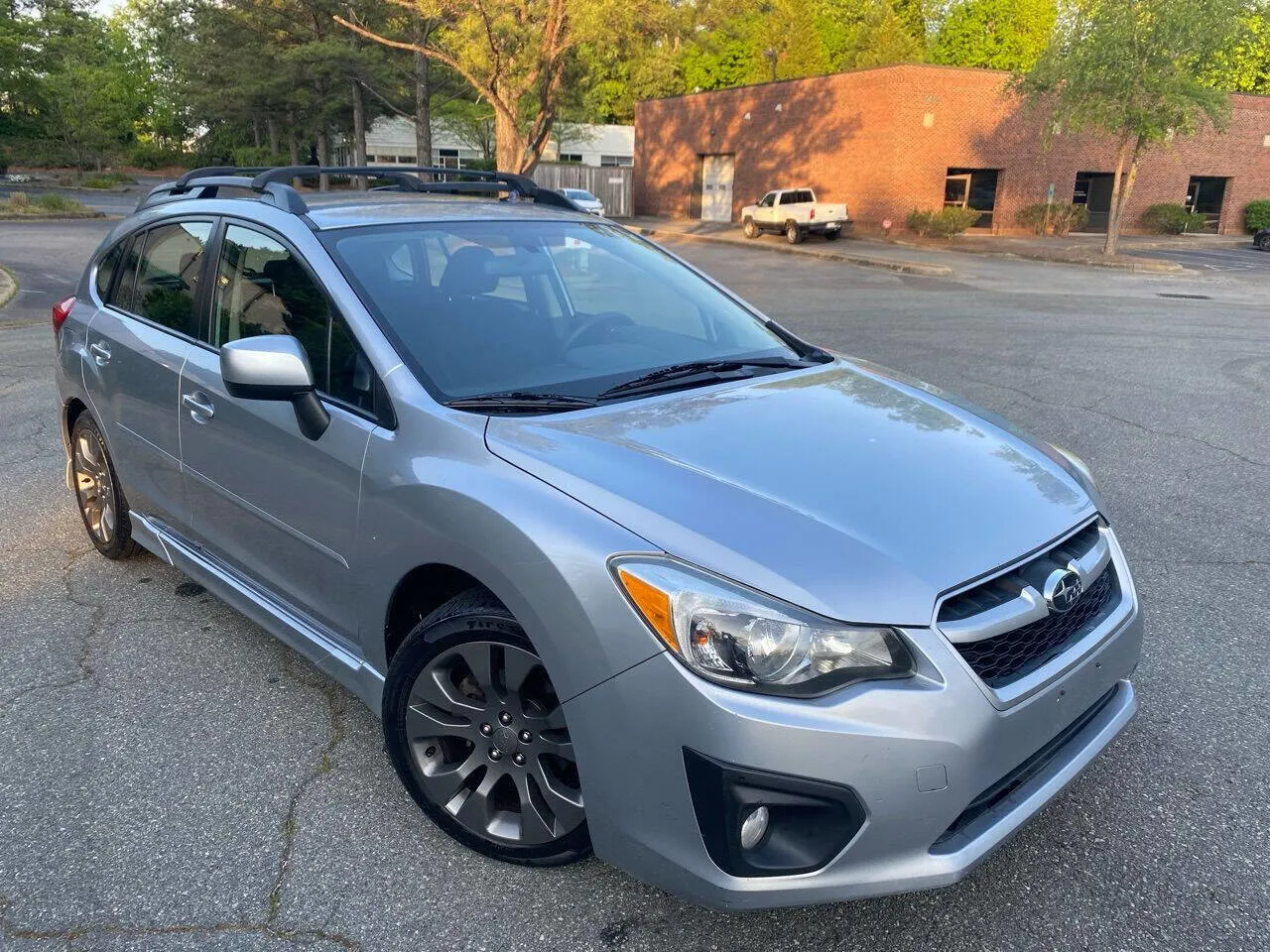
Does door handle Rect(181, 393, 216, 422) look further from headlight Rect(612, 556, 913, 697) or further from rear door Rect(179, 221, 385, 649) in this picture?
headlight Rect(612, 556, 913, 697)

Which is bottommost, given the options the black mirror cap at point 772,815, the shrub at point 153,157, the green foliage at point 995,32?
the black mirror cap at point 772,815

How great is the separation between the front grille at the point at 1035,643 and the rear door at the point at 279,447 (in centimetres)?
171

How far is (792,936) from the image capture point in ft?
7.66

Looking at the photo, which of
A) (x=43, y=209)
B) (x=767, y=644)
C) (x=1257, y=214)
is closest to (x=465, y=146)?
(x=43, y=209)

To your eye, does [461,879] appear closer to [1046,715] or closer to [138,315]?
[1046,715]

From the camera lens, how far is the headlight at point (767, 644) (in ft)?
6.52

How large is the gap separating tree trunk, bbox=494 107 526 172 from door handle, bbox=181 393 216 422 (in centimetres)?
2131

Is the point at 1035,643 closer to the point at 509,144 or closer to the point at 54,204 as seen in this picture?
the point at 509,144

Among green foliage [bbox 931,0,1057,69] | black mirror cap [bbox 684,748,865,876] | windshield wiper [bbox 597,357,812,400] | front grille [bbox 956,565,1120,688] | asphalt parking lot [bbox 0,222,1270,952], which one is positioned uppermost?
green foliage [bbox 931,0,1057,69]

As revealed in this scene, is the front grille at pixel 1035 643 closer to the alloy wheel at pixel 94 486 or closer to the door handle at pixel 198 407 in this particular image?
the door handle at pixel 198 407

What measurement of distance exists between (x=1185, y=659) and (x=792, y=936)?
225 cm

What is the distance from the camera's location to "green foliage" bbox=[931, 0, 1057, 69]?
202 feet

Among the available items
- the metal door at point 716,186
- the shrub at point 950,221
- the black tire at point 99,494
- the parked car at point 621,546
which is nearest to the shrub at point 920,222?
the shrub at point 950,221

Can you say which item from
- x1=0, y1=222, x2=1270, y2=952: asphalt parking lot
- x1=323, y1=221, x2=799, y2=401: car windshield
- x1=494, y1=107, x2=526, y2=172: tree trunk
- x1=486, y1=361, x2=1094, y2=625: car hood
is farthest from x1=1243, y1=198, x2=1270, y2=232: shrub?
x1=486, y1=361, x2=1094, y2=625: car hood
